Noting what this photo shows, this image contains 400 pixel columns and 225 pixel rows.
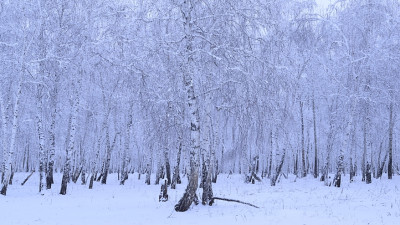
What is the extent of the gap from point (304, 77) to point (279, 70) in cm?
1432

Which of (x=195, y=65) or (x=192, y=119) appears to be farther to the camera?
(x=195, y=65)

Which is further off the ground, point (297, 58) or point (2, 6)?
point (2, 6)

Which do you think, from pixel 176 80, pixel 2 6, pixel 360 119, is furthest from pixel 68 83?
pixel 360 119

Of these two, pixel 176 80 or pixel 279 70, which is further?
pixel 176 80

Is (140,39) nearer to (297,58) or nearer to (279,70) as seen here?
(279,70)

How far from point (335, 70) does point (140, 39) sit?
1503 cm

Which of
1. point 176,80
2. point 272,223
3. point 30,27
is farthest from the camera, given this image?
point 30,27

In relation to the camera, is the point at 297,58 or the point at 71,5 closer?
the point at 71,5

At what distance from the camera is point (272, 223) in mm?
7840

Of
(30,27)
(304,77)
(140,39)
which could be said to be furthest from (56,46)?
(304,77)

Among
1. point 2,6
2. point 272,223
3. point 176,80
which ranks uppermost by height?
point 2,6

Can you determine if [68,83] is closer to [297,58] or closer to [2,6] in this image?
[2,6]

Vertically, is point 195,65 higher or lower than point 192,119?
higher

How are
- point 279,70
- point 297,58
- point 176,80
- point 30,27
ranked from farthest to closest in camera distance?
point 297,58
point 30,27
point 176,80
point 279,70
